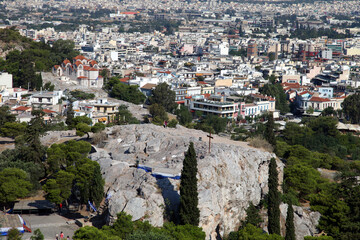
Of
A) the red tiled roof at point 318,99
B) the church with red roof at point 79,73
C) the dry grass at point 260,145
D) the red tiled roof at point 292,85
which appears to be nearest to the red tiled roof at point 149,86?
the church with red roof at point 79,73

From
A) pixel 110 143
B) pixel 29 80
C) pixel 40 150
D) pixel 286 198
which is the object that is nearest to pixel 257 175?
pixel 286 198

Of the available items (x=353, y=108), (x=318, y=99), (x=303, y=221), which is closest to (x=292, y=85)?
(x=318, y=99)

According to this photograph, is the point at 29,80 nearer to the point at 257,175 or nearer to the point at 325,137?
the point at 325,137

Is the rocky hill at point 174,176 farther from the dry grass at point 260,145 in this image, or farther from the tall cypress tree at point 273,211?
the tall cypress tree at point 273,211

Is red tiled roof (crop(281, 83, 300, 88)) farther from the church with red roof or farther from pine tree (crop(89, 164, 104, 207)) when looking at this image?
pine tree (crop(89, 164, 104, 207))

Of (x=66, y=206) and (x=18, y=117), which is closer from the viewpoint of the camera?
(x=66, y=206)

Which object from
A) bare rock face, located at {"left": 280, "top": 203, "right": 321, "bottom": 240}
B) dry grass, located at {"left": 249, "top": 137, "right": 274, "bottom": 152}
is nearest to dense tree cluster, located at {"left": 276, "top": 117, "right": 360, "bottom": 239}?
bare rock face, located at {"left": 280, "top": 203, "right": 321, "bottom": 240}

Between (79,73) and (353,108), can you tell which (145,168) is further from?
(353,108)
